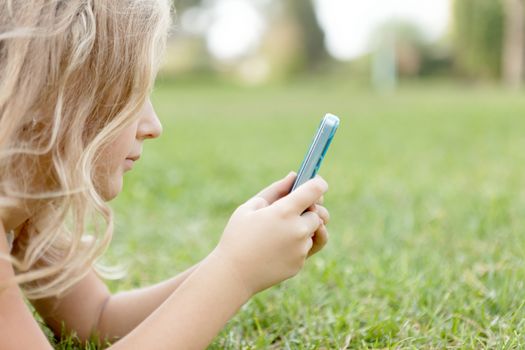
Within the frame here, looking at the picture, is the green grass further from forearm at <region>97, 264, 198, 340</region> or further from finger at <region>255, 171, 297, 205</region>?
finger at <region>255, 171, 297, 205</region>

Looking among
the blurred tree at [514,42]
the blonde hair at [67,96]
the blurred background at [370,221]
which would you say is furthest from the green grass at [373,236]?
the blurred tree at [514,42]

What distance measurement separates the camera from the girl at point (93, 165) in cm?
112

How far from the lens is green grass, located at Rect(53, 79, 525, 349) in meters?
1.57

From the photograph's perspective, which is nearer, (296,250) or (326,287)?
(296,250)

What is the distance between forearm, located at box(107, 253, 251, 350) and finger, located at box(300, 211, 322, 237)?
0.41 feet

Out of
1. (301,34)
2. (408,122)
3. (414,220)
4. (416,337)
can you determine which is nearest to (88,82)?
(416,337)

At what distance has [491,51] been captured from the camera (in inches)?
853

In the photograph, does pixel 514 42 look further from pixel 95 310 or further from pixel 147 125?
pixel 147 125

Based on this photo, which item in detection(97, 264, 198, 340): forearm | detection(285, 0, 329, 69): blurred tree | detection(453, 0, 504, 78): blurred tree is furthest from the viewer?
detection(285, 0, 329, 69): blurred tree

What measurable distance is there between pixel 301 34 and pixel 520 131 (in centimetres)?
2103

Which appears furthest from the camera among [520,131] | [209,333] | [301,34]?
[301,34]

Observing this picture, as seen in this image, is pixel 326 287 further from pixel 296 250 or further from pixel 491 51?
pixel 491 51

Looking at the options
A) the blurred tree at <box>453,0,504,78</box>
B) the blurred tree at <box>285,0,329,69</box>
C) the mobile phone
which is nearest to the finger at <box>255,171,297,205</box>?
the mobile phone

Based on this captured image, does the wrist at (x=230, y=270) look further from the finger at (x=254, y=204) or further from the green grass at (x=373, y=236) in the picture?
the green grass at (x=373, y=236)
